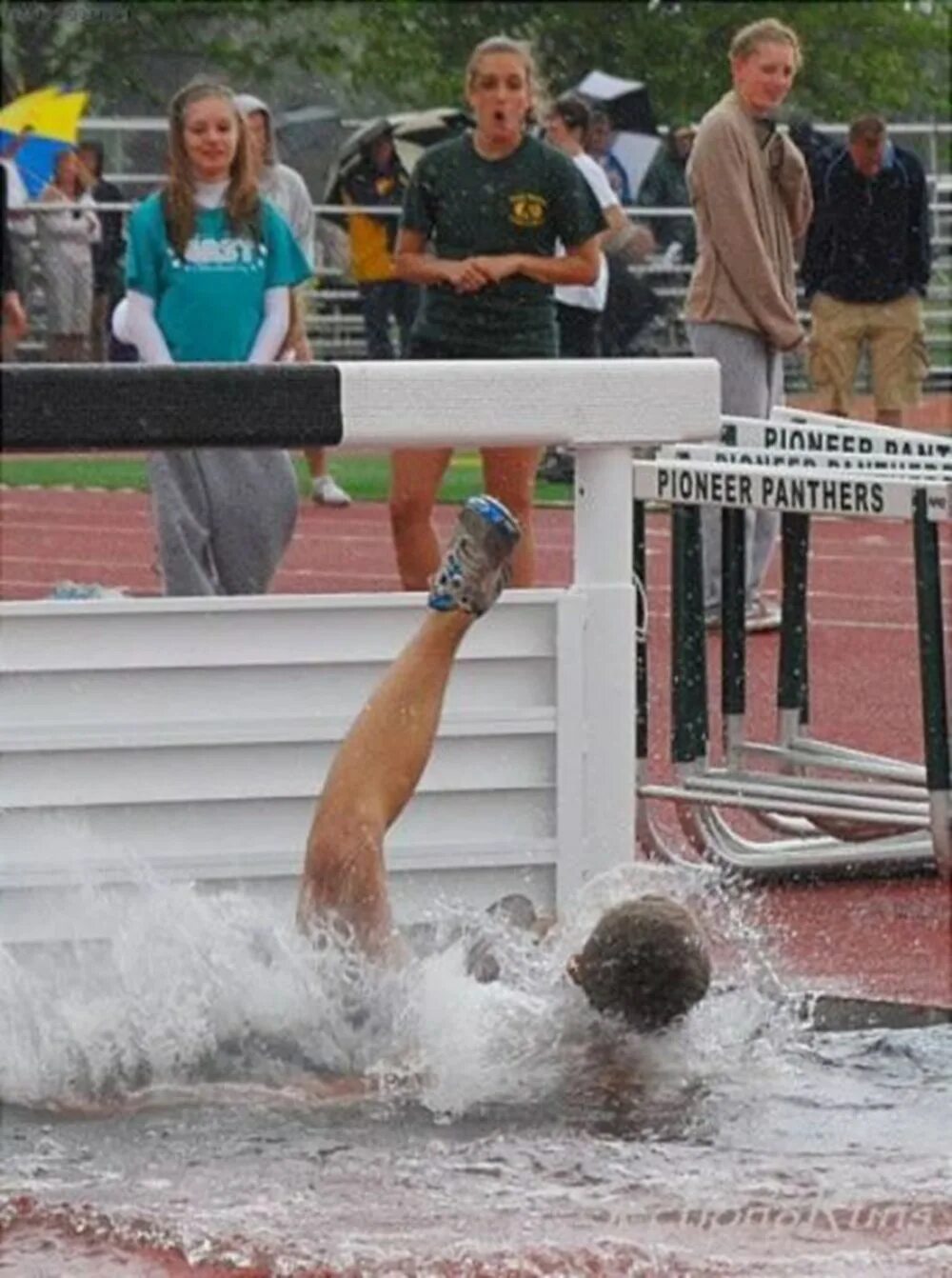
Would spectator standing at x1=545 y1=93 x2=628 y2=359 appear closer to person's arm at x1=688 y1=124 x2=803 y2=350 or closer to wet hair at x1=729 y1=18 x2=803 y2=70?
person's arm at x1=688 y1=124 x2=803 y2=350

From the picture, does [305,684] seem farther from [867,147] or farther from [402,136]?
[402,136]

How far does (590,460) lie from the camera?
652 centimetres

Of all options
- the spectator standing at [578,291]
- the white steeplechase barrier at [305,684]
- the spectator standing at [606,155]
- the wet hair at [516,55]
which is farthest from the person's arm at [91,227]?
the white steeplechase barrier at [305,684]

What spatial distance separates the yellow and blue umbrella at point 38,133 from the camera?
2434 cm

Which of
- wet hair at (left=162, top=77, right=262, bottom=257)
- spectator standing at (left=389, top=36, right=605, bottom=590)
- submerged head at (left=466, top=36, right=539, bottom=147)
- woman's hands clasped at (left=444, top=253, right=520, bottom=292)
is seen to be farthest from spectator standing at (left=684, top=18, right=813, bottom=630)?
wet hair at (left=162, top=77, right=262, bottom=257)

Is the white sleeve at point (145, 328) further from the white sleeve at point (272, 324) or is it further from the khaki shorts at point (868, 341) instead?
the khaki shorts at point (868, 341)

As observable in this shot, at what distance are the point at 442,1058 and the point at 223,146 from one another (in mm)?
4176

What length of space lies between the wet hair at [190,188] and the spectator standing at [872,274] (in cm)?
→ 883

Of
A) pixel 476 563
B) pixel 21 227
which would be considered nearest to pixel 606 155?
pixel 21 227

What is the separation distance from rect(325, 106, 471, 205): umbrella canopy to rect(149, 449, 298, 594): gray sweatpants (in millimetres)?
15287

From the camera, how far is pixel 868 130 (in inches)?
716

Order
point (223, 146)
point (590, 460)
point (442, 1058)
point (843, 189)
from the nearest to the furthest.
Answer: point (442, 1058)
point (590, 460)
point (223, 146)
point (843, 189)

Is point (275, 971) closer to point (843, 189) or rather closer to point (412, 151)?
point (843, 189)

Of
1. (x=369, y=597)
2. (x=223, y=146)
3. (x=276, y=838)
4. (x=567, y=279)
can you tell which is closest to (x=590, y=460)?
(x=369, y=597)
